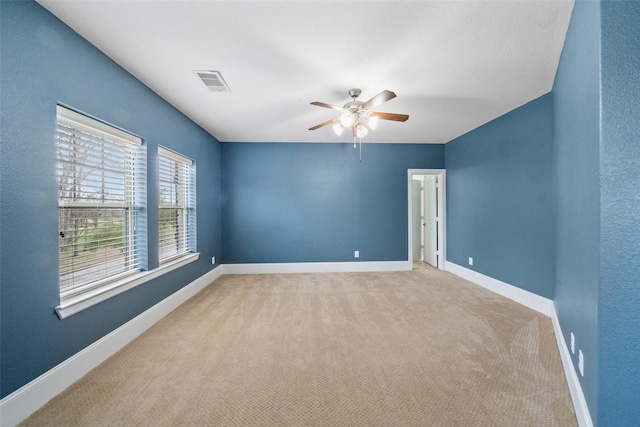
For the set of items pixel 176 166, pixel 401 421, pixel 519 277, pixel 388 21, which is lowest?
pixel 401 421

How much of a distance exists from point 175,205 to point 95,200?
4.25 feet

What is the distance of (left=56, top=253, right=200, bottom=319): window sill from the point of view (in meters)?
1.80

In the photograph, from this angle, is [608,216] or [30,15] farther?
[30,15]


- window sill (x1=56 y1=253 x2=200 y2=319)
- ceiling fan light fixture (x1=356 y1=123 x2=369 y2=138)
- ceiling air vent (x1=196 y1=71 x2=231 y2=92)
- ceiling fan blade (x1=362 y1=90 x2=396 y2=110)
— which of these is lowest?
window sill (x1=56 y1=253 x2=200 y2=319)

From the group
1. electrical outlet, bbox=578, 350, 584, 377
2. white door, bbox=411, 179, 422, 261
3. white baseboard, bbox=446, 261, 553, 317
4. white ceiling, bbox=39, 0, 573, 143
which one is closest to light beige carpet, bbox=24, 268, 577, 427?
white baseboard, bbox=446, 261, 553, 317

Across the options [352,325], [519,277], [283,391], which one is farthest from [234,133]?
[519,277]

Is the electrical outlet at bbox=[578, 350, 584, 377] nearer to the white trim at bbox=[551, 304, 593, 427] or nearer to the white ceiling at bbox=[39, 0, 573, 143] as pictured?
the white trim at bbox=[551, 304, 593, 427]

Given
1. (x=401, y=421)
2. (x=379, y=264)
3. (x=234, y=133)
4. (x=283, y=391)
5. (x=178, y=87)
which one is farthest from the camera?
(x=379, y=264)

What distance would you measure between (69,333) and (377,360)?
7.78 ft

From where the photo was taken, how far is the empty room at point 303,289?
141 centimetres

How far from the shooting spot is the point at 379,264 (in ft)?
16.8

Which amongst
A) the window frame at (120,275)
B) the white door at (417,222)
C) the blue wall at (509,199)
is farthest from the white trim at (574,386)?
the white door at (417,222)

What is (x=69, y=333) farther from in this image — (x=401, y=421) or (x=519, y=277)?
(x=519, y=277)

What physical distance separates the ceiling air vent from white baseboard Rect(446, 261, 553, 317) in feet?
14.6
